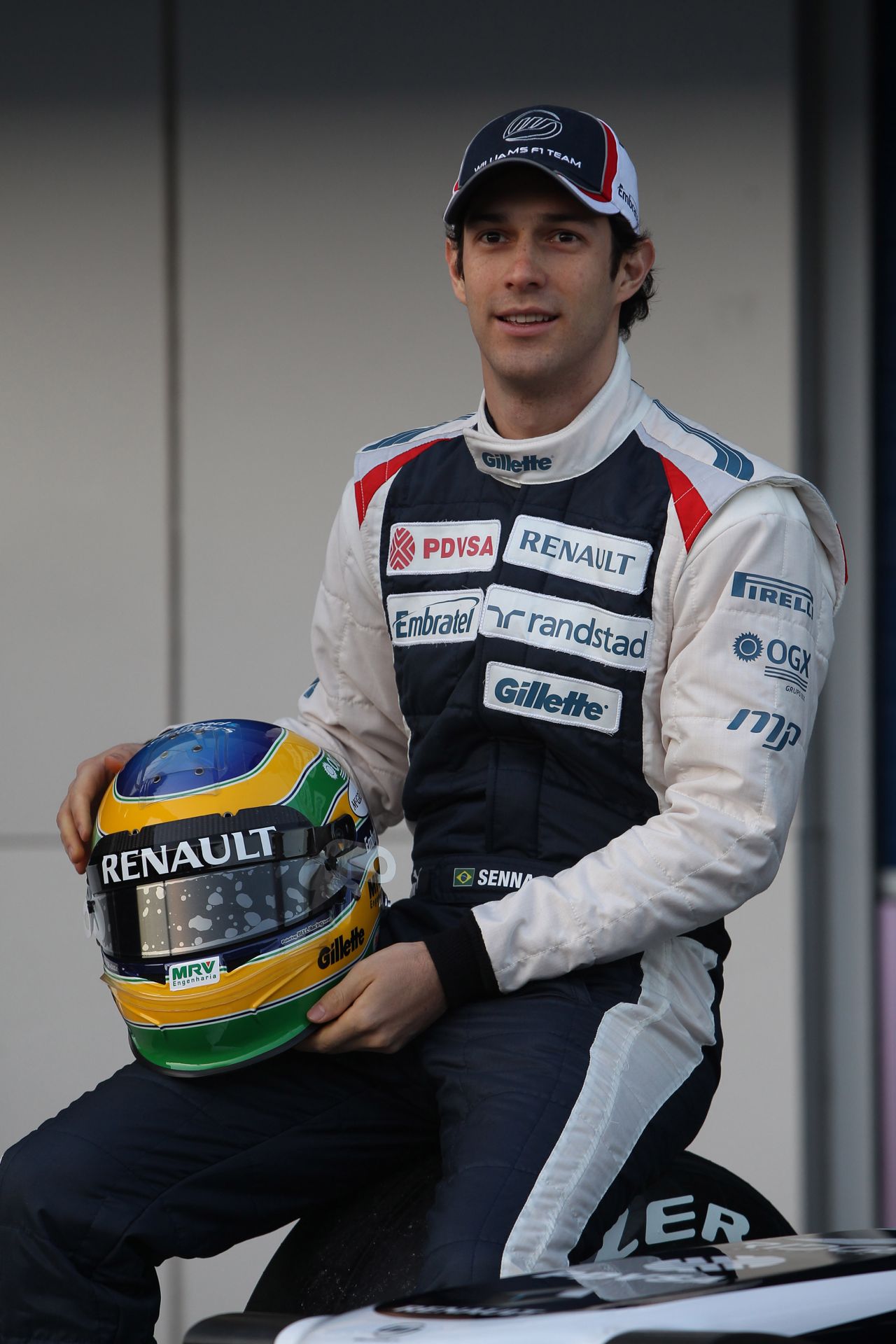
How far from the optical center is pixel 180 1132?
2.12 metres

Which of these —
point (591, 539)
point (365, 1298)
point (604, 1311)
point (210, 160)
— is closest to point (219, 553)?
point (210, 160)

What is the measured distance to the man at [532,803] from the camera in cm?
203

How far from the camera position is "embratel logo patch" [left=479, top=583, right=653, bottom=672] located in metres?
Result: 2.25

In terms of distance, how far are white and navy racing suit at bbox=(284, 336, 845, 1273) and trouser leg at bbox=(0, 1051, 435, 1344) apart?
22 centimetres

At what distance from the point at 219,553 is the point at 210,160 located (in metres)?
1.07

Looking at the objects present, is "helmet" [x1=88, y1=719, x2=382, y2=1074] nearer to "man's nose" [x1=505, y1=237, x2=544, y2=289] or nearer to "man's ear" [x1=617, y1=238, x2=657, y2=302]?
"man's nose" [x1=505, y1=237, x2=544, y2=289]

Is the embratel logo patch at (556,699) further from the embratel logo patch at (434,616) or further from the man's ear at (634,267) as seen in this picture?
the man's ear at (634,267)

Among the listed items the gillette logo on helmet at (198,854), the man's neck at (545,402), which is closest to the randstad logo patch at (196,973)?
the gillette logo on helmet at (198,854)

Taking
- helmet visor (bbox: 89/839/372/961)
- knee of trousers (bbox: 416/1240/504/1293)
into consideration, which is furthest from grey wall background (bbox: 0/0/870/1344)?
knee of trousers (bbox: 416/1240/504/1293)

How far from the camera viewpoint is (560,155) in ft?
7.63

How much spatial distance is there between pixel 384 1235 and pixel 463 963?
380 millimetres

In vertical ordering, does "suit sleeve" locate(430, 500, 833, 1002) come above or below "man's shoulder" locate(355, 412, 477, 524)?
below

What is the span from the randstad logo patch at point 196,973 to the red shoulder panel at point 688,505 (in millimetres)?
835

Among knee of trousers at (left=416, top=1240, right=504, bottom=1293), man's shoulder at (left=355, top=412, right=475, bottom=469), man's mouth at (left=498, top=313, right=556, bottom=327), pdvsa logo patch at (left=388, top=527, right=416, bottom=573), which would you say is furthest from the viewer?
man's shoulder at (left=355, top=412, right=475, bottom=469)
